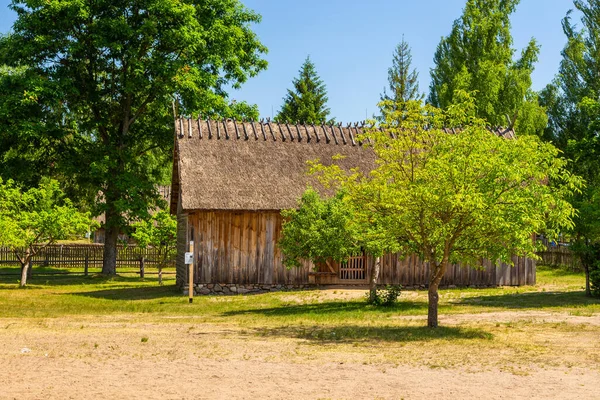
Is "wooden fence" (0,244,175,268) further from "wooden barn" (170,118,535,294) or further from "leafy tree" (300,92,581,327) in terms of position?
"leafy tree" (300,92,581,327)

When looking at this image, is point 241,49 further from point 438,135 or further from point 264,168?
point 438,135

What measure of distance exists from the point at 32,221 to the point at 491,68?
29.6 metres

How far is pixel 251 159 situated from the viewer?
30.8 metres

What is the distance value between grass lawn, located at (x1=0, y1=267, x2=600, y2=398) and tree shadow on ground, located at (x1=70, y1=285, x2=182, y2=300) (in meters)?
0.08

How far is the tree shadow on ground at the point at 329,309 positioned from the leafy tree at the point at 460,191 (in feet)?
14.4

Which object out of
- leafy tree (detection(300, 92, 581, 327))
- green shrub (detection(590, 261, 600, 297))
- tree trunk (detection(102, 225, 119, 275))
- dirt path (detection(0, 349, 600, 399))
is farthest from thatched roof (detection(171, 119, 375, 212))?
dirt path (detection(0, 349, 600, 399))

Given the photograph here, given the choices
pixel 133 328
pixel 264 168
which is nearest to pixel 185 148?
pixel 264 168

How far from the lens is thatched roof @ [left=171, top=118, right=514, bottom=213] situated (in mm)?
28859

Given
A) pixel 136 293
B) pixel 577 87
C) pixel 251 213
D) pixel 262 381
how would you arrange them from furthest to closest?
1. pixel 577 87
2. pixel 136 293
3. pixel 251 213
4. pixel 262 381

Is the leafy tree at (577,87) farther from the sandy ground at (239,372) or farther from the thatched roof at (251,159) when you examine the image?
the sandy ground at (239,372)

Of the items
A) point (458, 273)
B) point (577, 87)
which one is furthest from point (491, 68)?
point (458, 273)

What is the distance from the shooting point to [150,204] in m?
39.5

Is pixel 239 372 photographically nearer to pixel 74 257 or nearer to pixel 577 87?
pixel 74 257

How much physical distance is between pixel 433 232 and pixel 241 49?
25.3 m
